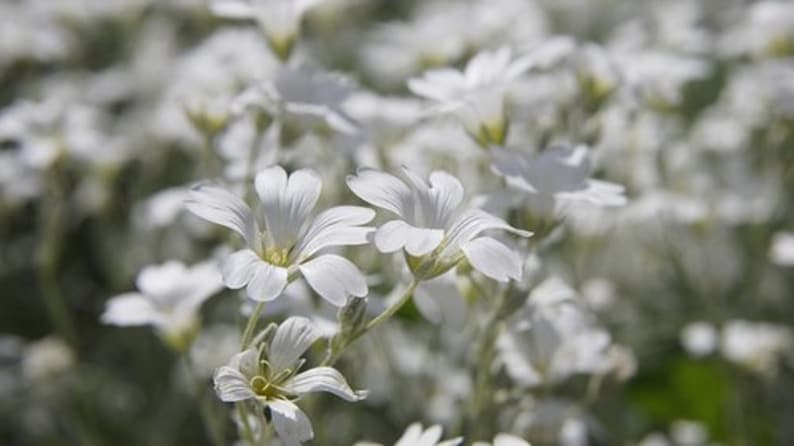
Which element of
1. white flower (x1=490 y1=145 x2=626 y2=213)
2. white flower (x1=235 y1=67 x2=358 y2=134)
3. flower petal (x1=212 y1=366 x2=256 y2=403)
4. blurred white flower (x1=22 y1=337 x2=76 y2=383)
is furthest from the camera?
blurred white flower (x1=22 y1=337 x2=76 y2=383)

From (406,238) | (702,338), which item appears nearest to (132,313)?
(406,238)

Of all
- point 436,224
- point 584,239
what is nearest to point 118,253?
point 584,239

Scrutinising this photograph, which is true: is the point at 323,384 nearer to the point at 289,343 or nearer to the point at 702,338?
the point at 289,343

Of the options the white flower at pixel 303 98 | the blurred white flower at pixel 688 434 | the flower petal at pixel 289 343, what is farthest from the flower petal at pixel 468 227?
the blurred white flower at pixel 688 434

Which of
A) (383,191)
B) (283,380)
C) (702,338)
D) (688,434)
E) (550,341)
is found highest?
(383,191)

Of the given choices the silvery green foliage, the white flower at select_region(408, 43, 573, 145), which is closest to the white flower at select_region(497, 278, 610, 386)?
the silvery green foliage

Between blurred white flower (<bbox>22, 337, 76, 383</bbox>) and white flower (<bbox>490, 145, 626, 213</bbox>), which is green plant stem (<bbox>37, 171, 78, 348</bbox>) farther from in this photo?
white flower (<bbox>490, 145, 626, 213</bbox>)

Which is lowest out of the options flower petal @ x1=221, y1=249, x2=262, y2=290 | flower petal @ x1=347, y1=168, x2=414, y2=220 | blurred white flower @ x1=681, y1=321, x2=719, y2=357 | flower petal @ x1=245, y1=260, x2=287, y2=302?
blurred white flower @ x1=681, y1=321, x2=719, y2=357
